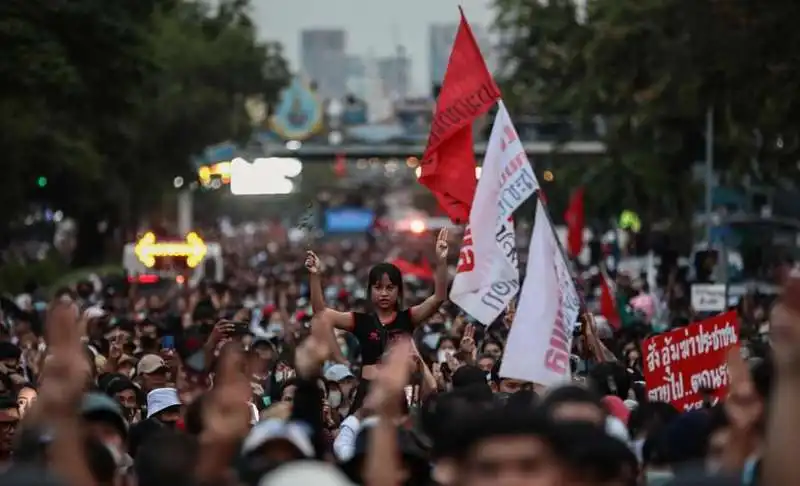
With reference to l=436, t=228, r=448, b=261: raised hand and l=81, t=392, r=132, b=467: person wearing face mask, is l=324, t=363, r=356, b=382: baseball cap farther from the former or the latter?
l=81, t=392, r=132, b=467: person wearing face mask

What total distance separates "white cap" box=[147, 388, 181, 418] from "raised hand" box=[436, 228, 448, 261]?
1.94m

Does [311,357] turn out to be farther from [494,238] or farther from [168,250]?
[168,250]

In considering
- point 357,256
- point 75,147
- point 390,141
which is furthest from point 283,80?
point 75,147

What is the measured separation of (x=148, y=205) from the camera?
63969mm

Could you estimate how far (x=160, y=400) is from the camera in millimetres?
12062

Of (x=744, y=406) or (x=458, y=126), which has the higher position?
(x=458, y=126)

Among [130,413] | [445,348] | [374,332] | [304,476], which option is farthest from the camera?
[445,348]

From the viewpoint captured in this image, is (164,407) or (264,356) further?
(264,356)

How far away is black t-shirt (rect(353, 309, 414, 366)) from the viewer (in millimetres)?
12586

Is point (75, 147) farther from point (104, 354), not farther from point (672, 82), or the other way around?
point (104, 354)

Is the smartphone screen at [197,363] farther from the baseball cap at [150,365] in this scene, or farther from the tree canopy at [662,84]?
the tree canopy at [662,84]

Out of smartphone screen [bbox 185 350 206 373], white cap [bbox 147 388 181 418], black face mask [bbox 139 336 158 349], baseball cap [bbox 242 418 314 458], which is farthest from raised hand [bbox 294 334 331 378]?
black face mask [bbox 139 336 158 349]

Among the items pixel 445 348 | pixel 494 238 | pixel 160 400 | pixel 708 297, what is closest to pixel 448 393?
pixel 160 400

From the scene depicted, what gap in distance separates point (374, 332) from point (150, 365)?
1884 millimetres
